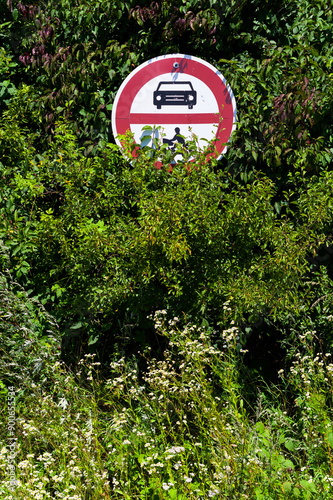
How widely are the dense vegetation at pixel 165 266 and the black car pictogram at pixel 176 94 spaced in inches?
12.7

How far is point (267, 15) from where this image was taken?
3.84 m

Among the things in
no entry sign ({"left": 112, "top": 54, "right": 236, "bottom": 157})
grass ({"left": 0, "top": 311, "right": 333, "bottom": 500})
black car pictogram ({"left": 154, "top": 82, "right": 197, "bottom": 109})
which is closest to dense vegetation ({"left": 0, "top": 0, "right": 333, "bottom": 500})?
grass ({"left": 0, "top": 311, "right": 333, "bottom": 500})

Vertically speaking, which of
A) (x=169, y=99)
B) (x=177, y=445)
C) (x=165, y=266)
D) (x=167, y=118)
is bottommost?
(x=177, y=445)

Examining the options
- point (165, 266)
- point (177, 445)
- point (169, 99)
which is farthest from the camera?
point (169, 99)

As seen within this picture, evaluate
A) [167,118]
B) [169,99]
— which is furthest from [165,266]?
[169,99]

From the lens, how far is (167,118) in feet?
12.3

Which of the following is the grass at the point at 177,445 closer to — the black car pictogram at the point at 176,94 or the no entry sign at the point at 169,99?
the no entry sign at the point at 169,99

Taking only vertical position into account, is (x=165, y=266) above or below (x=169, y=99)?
below

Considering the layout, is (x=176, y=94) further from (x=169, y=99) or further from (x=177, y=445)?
(x=177, y=445)

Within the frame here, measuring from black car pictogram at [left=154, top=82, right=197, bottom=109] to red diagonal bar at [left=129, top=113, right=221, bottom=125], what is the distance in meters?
0.08

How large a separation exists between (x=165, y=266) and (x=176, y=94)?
1.55 m

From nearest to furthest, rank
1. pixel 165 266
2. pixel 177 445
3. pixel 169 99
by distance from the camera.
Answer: pixel 177 445, pixel 165 266, pixel 169 99

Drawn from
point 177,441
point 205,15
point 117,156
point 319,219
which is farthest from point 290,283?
point 205,15

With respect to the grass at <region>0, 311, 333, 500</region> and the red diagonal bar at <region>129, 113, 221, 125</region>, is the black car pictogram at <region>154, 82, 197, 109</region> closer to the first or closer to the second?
the red diagonal bar at <region>129, 113, 221, 125</region>
